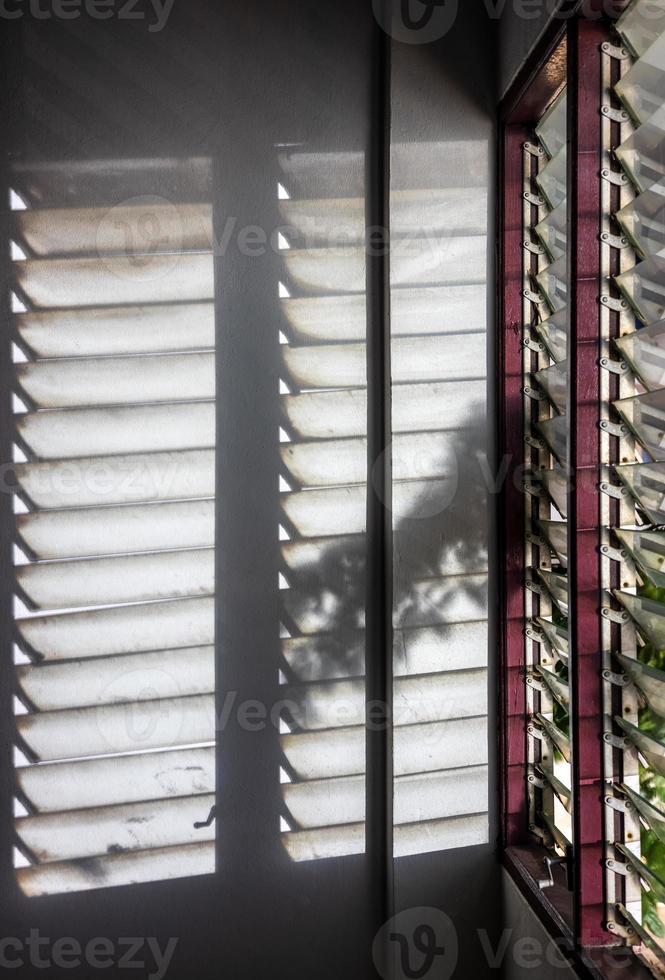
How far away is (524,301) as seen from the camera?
1.42 meters

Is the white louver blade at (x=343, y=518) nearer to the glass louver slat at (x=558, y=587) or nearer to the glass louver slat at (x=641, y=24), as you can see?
the glass louver slat at (x=558, y=587)

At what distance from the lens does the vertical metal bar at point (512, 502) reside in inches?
56.0

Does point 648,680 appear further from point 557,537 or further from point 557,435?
point 557,435

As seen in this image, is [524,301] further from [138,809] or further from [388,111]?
[138,809]

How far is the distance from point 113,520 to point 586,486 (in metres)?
0.97

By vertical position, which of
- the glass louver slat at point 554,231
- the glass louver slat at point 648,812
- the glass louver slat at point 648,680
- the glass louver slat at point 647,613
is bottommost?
the glass louver slat at point 648,812

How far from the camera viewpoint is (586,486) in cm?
111

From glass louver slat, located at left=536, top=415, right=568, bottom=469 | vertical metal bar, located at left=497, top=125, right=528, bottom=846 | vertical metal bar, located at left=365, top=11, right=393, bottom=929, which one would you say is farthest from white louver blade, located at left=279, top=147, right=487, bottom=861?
glass louver slat, located at left=536, top=415, right=568, bottom=469

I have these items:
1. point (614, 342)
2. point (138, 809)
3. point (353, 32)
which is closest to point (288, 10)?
point (353, 32)
